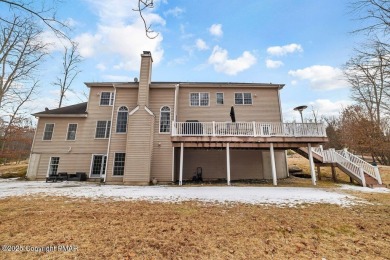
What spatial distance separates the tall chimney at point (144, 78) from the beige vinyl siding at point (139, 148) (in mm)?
772

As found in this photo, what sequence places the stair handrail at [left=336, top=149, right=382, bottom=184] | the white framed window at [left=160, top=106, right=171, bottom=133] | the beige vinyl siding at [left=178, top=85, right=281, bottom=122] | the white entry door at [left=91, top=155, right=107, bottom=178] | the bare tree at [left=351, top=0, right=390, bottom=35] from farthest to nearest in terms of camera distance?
the beige vinyl siding at [left=178, top=85, right=281, bottom=122], the white entry door at [left=91, top=155, right=107, bottom=178], the white framed window at [left=160, top=106, right=171, bottom=133], the stair handrail at [left=336, top=149, right=382, bottom=184], the bare tree at [left=351, top=0, right=390, bottom=35]

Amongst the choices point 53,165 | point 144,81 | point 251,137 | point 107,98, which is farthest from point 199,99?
point 53,165

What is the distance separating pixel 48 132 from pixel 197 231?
16.4m

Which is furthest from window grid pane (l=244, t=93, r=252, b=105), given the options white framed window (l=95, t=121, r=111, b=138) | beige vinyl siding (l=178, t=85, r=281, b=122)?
white framed window (l=95, t=121, r=111, b=138)

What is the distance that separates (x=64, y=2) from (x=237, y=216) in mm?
6494

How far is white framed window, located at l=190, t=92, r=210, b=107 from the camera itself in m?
15.6

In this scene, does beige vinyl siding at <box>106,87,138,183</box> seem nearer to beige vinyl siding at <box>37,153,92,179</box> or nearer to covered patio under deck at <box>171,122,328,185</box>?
beige vinyl siding at <box>37,153,92,179</box>

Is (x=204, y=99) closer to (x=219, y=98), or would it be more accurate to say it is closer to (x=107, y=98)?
(x=219, y=98)

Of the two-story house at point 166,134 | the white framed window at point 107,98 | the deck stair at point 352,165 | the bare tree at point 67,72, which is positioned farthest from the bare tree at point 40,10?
the bare tree at point 67,72

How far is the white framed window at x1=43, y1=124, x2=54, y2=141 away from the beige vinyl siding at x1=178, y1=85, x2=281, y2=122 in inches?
416

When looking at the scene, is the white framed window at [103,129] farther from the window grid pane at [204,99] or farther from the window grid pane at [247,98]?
the window grid pane at [247,98]

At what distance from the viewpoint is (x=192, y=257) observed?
3082mm

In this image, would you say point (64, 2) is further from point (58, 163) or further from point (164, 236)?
point (58, 163)

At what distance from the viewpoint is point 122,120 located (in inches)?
552
